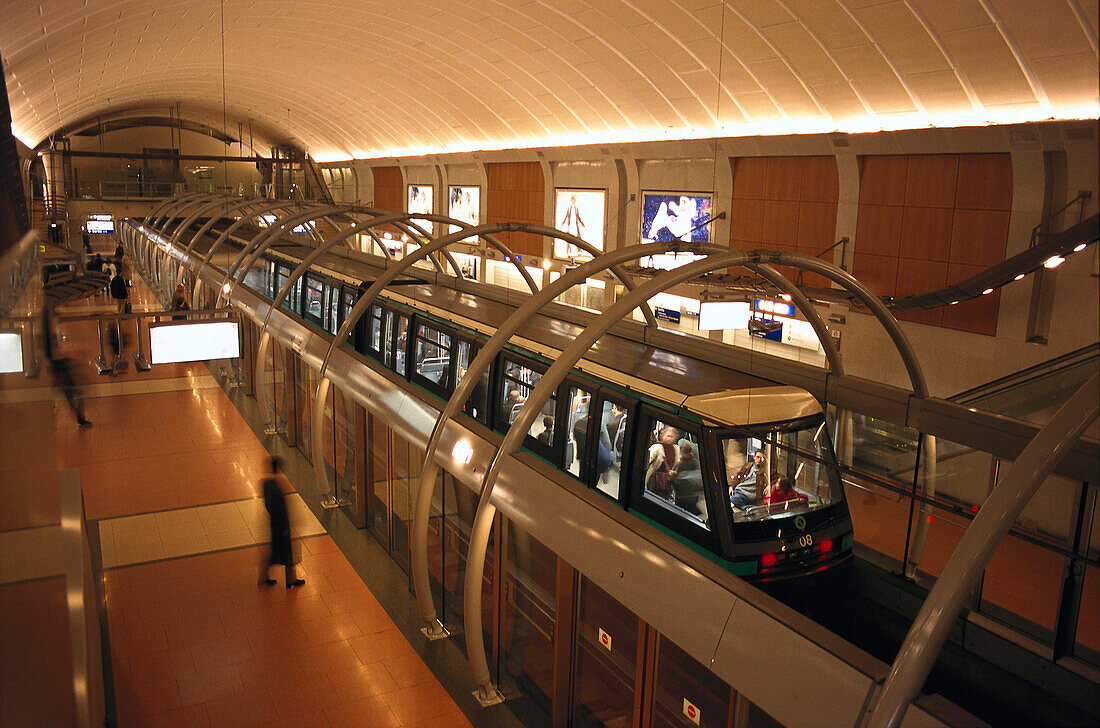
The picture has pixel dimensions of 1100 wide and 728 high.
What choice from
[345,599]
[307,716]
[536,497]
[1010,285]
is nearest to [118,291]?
[345,599]

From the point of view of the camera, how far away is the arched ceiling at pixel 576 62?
482 inches

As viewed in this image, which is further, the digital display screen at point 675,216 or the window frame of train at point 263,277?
the digital display screen at point 675,216

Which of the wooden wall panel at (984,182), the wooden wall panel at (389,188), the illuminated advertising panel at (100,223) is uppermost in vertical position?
the wooden wall panel at (389,188)

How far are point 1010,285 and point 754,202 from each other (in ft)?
21.7

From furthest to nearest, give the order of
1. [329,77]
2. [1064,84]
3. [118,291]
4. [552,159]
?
1. [329,77]
2. [552,159]
3. [118,291]
4. [1064,84]

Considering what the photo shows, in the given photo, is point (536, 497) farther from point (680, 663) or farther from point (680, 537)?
point (680, 663)

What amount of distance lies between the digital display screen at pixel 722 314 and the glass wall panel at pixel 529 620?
5.29 metres

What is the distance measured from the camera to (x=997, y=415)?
5.12 meters

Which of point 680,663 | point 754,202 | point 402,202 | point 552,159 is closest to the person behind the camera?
point 680,663

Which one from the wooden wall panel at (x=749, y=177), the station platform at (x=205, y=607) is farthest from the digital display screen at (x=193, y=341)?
the wooden wall panel at (x=749, y=177)

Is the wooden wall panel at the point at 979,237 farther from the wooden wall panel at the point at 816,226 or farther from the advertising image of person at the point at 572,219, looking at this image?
the advertising image of person at the point at 572,219

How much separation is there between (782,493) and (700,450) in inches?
25.4

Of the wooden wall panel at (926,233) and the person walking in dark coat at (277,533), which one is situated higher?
the wooden wall panel at (926,233)

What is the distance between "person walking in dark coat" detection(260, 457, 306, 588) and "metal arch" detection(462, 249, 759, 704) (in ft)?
9.84
